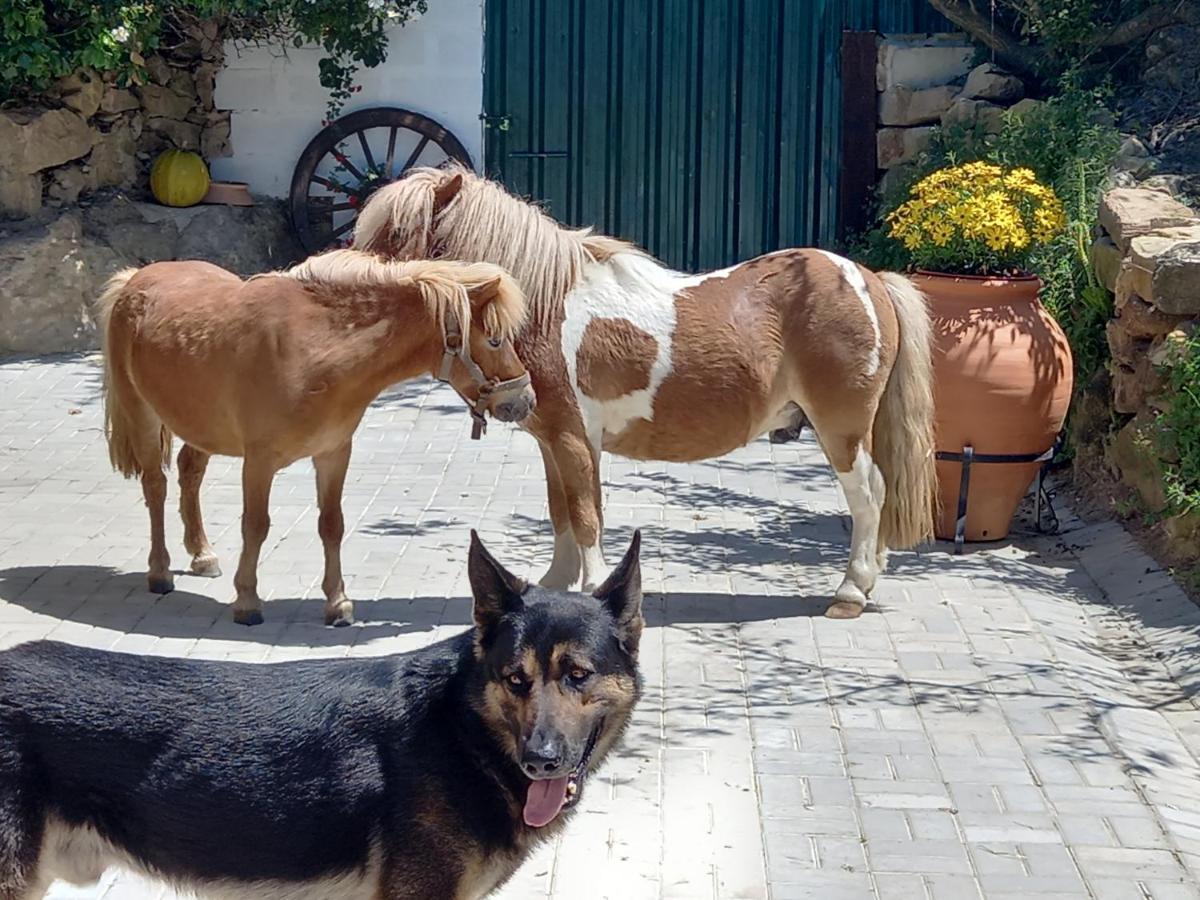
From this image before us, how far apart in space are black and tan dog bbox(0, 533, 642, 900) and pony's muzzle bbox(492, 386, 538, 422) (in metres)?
2.88

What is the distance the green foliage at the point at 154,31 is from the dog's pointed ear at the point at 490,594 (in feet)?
31.7

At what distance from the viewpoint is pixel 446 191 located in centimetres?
698

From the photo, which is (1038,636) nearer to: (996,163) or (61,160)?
(996,163)

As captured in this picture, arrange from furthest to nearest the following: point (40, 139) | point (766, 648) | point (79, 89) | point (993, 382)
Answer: point (79, 89), point (40, 139), point (993, 382), point (766, 648)

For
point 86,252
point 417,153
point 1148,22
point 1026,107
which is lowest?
point 86,252

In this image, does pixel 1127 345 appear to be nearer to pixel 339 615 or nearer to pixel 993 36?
pixel 339 615

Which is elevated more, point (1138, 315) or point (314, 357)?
point (314, 357)

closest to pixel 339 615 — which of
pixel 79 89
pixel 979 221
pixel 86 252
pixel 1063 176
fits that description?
pixel 979 221

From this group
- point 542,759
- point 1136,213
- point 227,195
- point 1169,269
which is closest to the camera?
point 542,759

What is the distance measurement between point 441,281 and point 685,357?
1214mm

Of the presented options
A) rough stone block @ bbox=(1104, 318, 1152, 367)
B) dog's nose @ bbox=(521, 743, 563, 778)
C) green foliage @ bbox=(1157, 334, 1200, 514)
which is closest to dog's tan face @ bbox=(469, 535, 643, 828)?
dog's nose @ bbox=(521, 743, 563, 778)

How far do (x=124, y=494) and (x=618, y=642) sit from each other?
598 cm

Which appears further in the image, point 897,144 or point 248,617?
point 897,144

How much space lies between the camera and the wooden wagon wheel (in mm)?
13500
